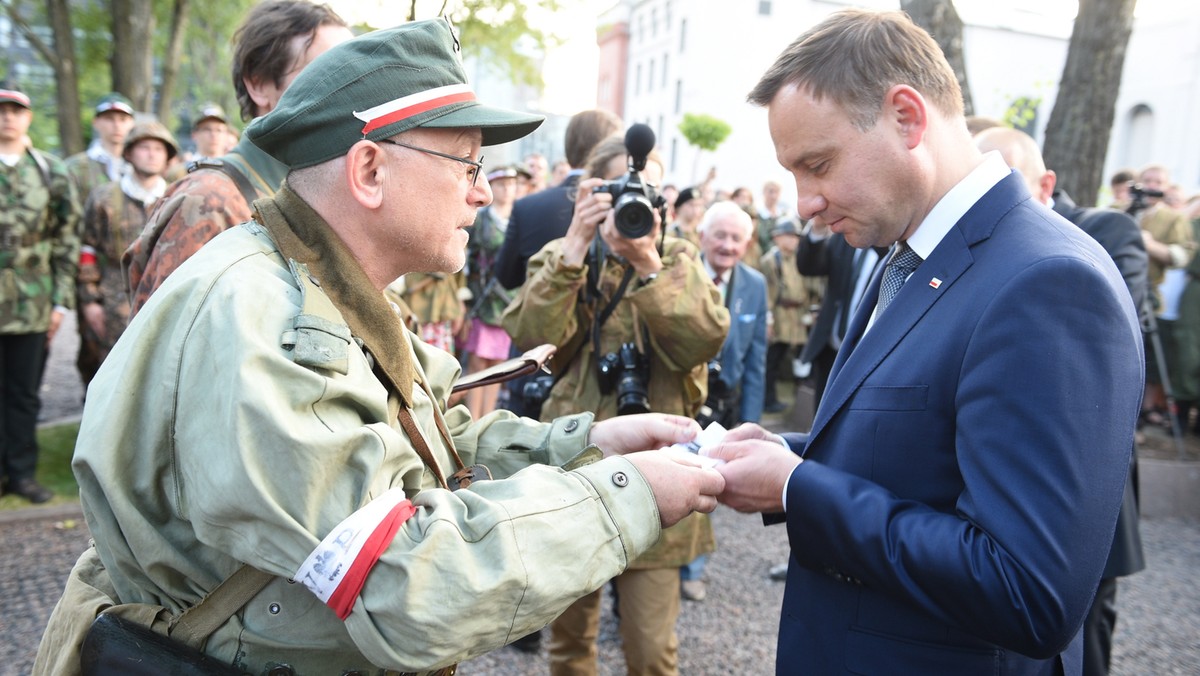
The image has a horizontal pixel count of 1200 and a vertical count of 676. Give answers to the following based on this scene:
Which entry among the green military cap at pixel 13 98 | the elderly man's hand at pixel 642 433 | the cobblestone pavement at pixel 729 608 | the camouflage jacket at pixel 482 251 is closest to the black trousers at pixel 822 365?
the cobblestone pavement at pixel 729 608

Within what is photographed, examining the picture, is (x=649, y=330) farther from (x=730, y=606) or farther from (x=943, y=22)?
(x=943, y=22)

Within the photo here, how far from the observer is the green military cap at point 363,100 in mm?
1662

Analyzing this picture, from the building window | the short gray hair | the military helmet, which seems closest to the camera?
the short gray hair

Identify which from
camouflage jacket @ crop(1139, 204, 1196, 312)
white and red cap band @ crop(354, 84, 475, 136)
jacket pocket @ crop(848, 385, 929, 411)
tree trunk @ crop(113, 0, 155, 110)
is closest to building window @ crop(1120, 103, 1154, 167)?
camouflage jacket @ crop(1139, 204, 1196, 312)

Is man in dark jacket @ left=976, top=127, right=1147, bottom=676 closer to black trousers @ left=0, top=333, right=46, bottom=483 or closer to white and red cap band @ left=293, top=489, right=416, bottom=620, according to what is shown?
white and red cap band @ left=293, top=489, right=416, bottom=620

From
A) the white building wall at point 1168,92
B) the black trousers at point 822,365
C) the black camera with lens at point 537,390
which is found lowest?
the black trousers at point 822,365

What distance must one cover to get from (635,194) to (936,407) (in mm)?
1825

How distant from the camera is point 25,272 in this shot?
550cm

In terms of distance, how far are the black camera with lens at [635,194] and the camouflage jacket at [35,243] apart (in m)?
4.35

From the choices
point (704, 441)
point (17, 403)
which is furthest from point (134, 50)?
point (704, 441)

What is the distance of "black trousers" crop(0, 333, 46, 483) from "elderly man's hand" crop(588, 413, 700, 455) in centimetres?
511

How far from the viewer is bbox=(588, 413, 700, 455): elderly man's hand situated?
7.47 feet

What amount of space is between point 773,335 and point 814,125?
786cm

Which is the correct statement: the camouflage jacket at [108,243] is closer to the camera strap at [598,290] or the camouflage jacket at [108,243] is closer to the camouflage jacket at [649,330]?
the camouflage jacket at [649,330]
